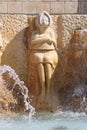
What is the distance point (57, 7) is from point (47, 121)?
3.00 meters

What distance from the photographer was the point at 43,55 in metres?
6.38

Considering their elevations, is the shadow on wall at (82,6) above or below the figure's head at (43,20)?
above

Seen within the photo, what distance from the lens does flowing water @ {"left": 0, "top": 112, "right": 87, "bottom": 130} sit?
5.27 meters

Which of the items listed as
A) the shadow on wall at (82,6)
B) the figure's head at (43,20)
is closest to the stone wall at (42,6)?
the shadow on wall at (82,6)

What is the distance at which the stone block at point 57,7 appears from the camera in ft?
26.5

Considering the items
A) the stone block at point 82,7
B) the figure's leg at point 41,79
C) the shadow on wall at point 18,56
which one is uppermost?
the stone block at point 82,7

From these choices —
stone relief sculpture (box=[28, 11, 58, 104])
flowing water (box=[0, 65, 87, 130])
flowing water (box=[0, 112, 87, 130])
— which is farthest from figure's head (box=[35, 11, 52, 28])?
flowing water (box=[0, 112, 87, 130])

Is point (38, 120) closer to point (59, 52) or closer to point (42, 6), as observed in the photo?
point (59, 52)

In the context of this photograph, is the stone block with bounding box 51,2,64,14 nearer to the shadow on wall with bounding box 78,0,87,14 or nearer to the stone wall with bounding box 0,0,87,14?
the stone wall with bounding box 0,0,87,14

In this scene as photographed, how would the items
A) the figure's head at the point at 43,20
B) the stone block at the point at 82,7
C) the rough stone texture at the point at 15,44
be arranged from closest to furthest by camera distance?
the figure's head at the point at 43,20 → the rough stone texture at the point at 15,44 → the stone block at the point at 82,7

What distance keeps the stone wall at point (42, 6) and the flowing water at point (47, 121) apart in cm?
247

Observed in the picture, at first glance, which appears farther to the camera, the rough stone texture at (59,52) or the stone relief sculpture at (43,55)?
the rough stone texture at (59,52)

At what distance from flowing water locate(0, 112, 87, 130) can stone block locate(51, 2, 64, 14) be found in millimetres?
A: 2464

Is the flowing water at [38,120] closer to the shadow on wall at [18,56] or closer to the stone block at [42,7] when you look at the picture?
the shadow on wall at [18,56]
